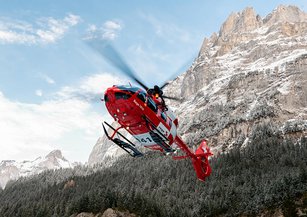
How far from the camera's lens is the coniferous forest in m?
92.1

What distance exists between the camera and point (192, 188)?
126438 millimetres

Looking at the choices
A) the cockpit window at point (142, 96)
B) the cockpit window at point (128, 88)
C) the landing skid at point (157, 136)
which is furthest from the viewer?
the landing skid at point (157, 136)

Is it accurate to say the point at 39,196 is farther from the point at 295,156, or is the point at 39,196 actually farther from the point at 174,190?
the point at 295,156

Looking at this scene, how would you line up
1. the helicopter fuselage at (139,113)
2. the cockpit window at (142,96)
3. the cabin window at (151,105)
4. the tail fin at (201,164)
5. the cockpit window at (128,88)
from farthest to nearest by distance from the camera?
the tail fin at (201,164) → the cabin window at (151,105) → the cockpit window at (142,96) → the cockpit window at (128,88) → the helicopter fuselage at (139,113)

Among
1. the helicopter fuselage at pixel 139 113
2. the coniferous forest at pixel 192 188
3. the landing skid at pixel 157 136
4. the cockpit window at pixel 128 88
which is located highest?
the coniferous forest at pixel 192 188

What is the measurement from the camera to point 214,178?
414ft

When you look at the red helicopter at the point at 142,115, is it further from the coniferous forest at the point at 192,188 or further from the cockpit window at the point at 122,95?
the coniferous forest at the point at 192,188

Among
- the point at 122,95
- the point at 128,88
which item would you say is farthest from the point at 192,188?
the point at 122,95

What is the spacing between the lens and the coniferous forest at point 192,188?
9206cm

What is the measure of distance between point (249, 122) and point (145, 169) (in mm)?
73139

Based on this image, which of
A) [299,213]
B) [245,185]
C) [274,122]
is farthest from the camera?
[274,122]

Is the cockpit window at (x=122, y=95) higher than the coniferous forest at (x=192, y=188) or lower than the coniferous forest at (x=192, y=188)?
lower

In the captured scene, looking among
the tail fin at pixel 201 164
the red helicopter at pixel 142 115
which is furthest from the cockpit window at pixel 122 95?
the tail fin at pixel 201 164

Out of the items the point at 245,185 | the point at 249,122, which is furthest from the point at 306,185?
the point at 249,122
